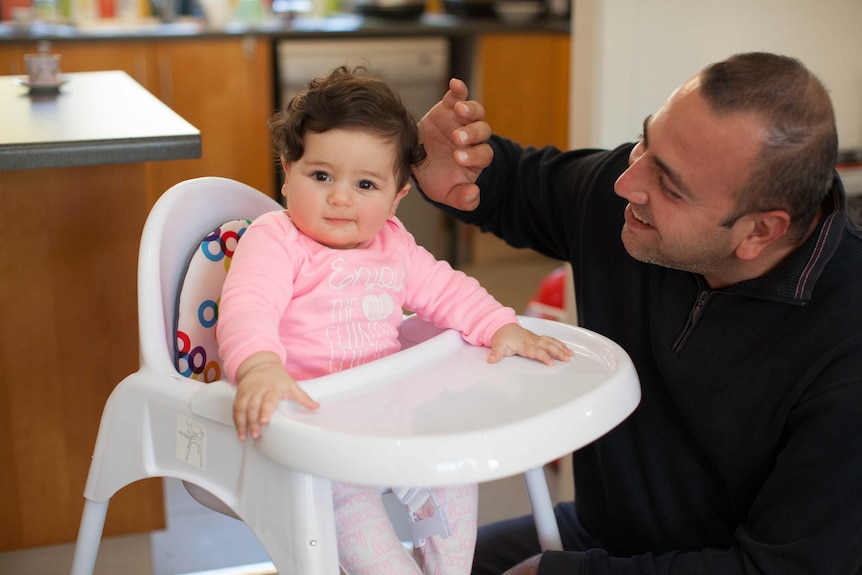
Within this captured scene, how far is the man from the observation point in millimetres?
1158

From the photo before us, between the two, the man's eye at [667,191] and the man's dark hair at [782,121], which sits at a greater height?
the man's dark hair at [782,121]

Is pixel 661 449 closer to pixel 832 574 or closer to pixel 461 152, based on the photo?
pixel 832 574

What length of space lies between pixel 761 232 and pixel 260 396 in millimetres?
630

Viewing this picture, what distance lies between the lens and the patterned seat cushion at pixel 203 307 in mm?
1245

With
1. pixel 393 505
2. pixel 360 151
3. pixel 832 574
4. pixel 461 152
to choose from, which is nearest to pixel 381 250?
pixel 360 151

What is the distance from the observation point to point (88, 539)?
1.22 meters

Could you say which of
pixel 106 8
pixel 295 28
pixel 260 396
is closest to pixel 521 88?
pixel 295 28

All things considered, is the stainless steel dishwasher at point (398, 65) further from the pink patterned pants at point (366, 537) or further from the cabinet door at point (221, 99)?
the pink patterned pants at point (366, 537)

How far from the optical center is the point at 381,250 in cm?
125

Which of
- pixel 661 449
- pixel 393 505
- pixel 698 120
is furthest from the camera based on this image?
pixel 393 505

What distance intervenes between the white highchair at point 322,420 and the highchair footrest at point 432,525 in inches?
6.7

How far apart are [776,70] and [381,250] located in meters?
0.50

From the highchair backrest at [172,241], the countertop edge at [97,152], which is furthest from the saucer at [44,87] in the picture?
the highchair backrest at [172,241]

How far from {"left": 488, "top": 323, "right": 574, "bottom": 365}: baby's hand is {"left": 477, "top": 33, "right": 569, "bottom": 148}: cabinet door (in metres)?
2.99
